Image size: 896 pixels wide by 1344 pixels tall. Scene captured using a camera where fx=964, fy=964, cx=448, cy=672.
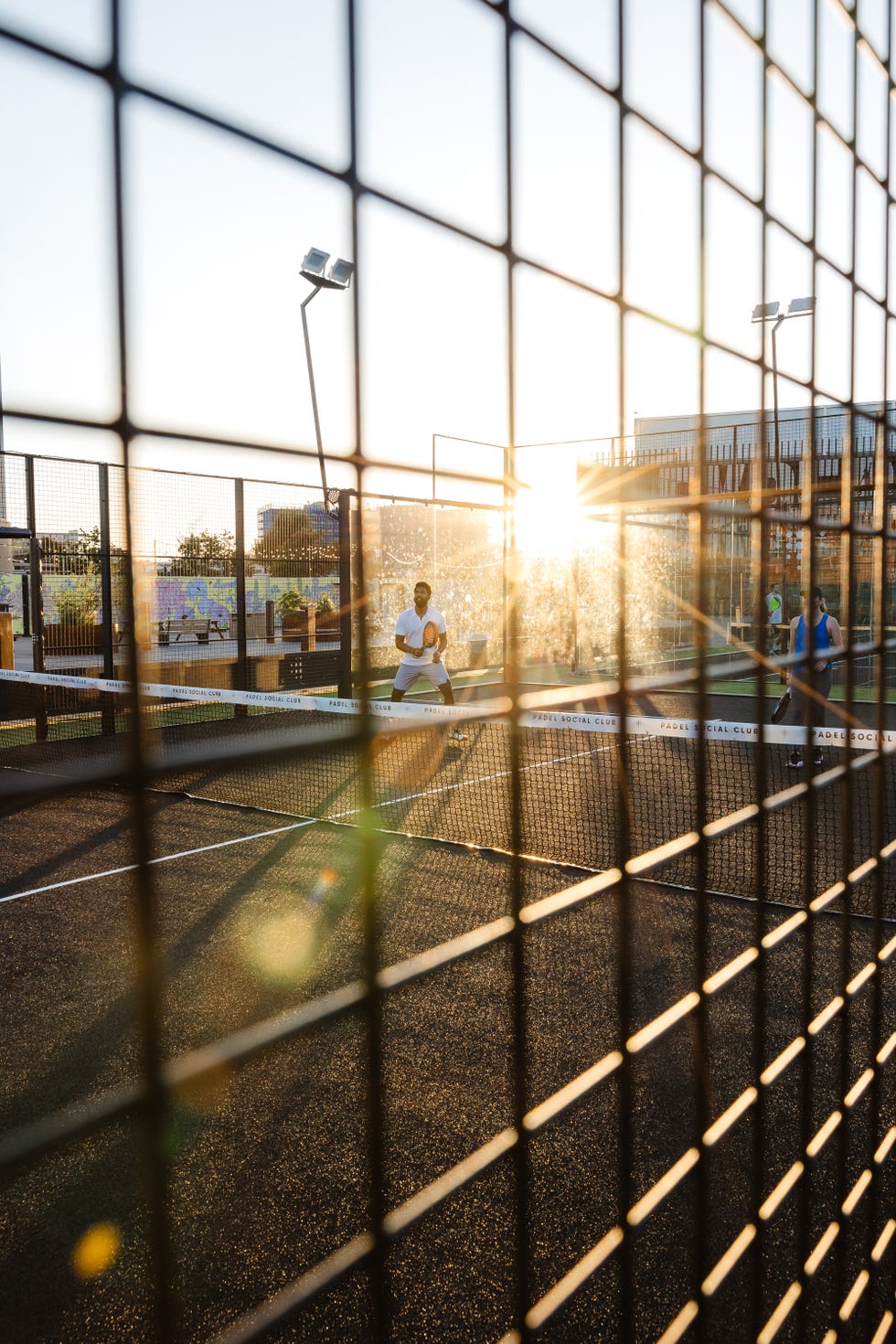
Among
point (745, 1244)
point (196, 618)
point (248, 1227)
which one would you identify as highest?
point (196, 618)

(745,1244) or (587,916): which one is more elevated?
(745,1244)

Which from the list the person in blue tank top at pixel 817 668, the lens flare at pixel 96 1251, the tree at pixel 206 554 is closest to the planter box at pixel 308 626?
the tree at pixel 206 554

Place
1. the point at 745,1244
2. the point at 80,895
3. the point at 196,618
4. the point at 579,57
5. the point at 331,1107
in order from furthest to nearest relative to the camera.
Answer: the point at 196,618
the point at 80,895
the point at 331,1107
the point at 745,1244
the point at 579,57

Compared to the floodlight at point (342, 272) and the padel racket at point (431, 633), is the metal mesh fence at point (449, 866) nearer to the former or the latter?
the floodlight at point (342, 272)

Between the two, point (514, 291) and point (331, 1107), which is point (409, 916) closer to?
point (331, 1107)

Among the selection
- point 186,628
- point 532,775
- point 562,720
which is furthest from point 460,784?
point 186,628

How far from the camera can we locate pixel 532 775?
10172mm

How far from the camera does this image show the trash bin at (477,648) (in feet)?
58.6

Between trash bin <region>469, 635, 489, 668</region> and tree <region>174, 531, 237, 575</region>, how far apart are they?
17.6 ft

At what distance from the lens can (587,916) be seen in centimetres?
548

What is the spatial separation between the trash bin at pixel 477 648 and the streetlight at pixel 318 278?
1668 centimetres

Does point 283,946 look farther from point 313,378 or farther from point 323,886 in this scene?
point 313,378

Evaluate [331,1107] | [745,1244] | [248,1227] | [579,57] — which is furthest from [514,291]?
[331,1107]

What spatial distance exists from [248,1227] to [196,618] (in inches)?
446
